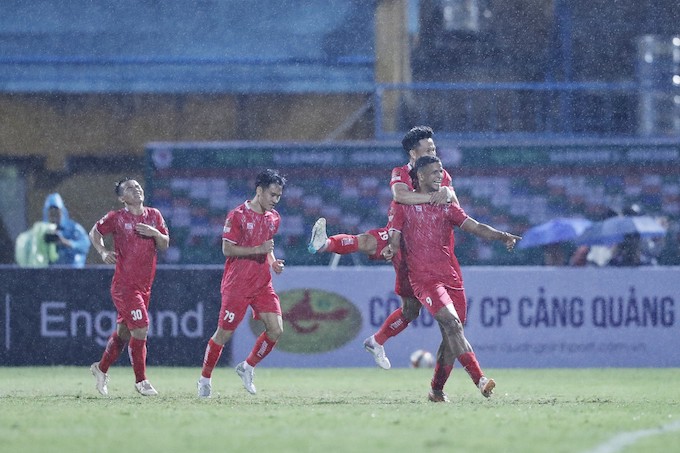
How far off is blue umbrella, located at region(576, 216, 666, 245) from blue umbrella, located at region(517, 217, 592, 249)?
0.20 metres

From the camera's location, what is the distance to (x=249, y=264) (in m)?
12.5

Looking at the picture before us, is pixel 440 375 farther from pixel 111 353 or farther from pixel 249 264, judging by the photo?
pixel 111 353

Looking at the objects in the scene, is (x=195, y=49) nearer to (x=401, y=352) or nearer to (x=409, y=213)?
(x=401, y=352)

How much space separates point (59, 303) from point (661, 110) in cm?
1151

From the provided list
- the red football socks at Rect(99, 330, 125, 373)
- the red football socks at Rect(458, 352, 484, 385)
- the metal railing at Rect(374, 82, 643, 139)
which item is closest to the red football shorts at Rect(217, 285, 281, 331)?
the red football socks at Rect(99, 330, 125, 373)

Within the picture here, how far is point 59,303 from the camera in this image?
60.7 ft

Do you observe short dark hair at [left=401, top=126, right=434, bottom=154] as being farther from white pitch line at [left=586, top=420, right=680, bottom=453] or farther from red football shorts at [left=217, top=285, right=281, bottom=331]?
white pitch line at [left=586, top=420, right=680, bottom=453]

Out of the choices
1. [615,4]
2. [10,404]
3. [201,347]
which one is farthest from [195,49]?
[10,404]

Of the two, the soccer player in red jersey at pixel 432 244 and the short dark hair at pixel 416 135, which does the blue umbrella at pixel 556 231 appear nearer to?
the short dark hair at pixel 416 135

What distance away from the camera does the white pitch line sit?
803 cm

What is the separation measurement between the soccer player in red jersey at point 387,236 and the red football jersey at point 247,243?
1.43ft

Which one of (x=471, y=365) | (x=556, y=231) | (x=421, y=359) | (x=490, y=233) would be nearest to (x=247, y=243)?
(x=490, y=233)

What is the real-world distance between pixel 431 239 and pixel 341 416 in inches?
81.7

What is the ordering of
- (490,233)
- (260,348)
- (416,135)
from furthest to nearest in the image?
1. (260,348)
2. (416,135)
3. (490,233)
